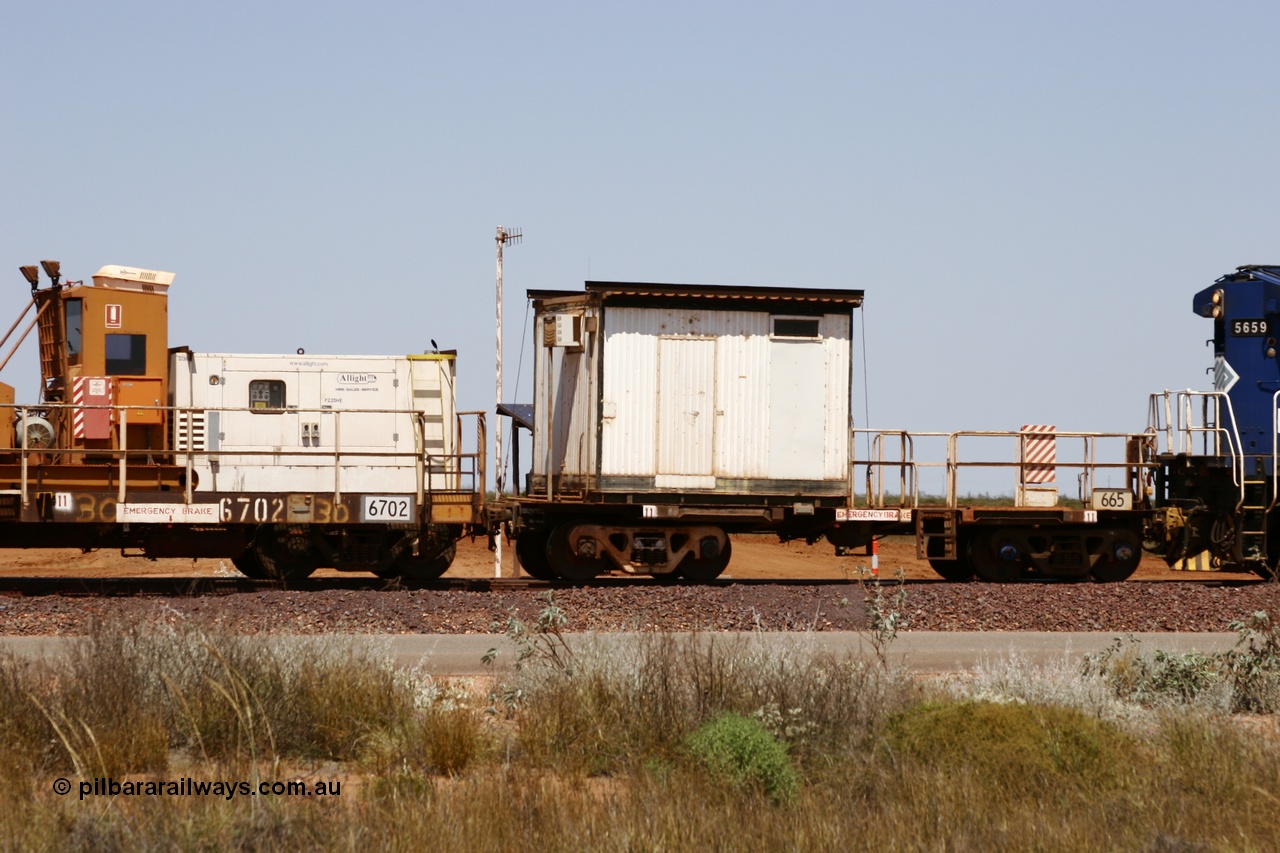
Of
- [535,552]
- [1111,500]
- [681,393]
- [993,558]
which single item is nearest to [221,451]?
[535,552]

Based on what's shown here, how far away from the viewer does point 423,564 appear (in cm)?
1766

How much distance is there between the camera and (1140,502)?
746 inches

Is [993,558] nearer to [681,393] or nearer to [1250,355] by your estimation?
[1250,355]

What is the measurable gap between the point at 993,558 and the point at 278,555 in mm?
9903

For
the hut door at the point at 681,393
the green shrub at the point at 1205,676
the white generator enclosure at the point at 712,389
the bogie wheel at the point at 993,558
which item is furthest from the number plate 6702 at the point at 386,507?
the green shrub at the point at 1205,676

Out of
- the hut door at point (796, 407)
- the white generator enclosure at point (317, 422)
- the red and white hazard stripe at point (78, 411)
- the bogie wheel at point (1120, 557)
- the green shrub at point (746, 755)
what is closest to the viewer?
the green shrub at point (746, 755)

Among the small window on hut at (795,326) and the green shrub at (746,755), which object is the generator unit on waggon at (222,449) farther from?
the green shrub at (746,755)

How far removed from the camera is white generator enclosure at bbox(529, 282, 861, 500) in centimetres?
1716

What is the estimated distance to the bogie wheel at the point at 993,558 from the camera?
18.5 meters

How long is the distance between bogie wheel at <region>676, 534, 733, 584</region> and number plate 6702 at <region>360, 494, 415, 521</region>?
12.3ft

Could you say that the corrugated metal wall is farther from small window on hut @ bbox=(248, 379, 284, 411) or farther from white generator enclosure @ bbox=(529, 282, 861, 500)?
small window on hut @ bbox=(248, 379, 284, 411)

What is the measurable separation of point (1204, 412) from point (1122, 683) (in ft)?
33.9

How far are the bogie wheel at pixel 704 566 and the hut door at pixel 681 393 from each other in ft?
3.55

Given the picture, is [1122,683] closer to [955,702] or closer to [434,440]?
[955,702]
